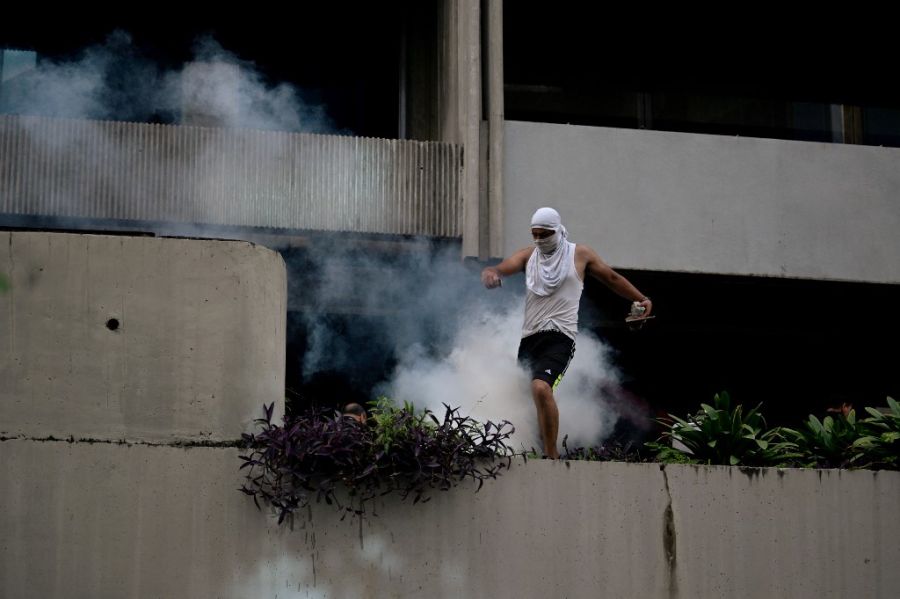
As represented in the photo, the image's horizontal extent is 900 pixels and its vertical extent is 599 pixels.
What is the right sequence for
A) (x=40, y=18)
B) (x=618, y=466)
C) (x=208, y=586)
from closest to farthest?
(x=208, y=586) < (x=618, y=466) < (x=40, y=18)

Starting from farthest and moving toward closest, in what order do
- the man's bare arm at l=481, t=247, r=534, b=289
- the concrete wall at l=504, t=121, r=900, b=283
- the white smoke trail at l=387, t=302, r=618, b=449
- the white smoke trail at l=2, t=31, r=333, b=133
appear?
the white smoke trail at l=2, t=31, r=333, b=133 < the concrete wall at l=504, t=121, r=900, b=283 < the white smoke trail at l=387, t=302, r=618, b=449 < the man's bare arm at l=481, t=247, r=534, b=289

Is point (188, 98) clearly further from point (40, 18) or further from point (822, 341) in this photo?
point (822, 341)

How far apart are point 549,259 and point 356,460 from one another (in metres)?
2.13

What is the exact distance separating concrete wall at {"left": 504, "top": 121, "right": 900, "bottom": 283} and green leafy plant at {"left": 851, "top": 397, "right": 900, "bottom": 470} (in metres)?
3.85

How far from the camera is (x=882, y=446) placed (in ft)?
25.9

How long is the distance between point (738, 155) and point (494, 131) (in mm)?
2290

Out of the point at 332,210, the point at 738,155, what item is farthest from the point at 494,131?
the point at 738,155

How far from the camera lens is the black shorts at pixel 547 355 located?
7898mm

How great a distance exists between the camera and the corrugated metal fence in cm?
1098

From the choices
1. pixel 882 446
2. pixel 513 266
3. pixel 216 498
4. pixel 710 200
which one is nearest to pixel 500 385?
pixel 513 266

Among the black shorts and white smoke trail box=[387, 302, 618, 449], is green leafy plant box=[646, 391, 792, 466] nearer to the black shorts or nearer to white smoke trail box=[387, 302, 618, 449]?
the black shorts

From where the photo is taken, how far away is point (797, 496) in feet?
24.3

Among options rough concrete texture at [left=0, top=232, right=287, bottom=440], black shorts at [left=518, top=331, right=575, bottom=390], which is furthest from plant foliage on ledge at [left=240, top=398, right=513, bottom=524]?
black shorts at [left=518, top=331, right=575, bottom=390]

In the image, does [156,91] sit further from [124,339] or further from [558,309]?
[124,339]
